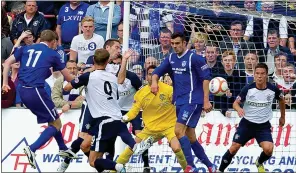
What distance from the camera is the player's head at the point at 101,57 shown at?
16.5 m

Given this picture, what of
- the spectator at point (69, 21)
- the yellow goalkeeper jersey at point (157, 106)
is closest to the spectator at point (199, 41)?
the yellow goalkeeper jersey at point (157, 106)

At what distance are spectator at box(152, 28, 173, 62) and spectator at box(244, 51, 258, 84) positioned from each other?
1.37m

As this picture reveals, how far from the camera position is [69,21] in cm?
2133

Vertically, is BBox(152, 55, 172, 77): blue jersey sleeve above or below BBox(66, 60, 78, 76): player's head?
above

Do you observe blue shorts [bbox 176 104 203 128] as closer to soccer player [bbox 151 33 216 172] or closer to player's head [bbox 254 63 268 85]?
soccer player [bbox 151 33 216 172]

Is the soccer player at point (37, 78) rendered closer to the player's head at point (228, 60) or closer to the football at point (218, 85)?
the football at point (218, 85)

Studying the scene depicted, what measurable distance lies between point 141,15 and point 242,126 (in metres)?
2.78

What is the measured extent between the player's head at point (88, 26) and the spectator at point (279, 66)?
3.39m

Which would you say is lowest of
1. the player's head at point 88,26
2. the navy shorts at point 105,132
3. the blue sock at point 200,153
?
the blue sock at point 200,153

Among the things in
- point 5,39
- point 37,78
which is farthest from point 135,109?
point 5,39

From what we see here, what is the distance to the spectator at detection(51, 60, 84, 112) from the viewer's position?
763 inches

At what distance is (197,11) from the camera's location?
1969cm

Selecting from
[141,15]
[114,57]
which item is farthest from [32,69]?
[141,15]

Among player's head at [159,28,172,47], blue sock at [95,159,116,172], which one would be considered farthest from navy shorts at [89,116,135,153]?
player's head at [159,28,172,47]
